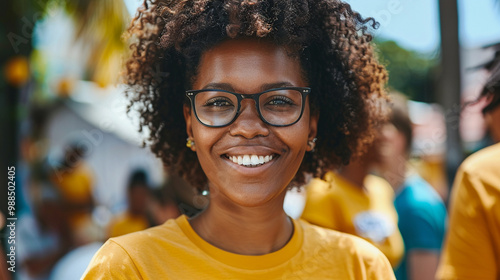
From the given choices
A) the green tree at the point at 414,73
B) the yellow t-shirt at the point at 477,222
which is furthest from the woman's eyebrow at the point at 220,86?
the green tree at the point at 414,73

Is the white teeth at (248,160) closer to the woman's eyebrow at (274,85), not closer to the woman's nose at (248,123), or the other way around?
the woman's nose at (248,123)

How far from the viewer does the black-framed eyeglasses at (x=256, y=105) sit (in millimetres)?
1648

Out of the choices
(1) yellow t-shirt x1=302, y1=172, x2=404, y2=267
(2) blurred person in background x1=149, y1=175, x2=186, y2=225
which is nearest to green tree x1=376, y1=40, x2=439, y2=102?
(1) yellow t-shirt x1=302, y1=172, x2=404, y2=267

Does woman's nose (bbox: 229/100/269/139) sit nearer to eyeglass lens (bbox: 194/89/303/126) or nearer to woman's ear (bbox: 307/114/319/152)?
eyeglass lens (bbox: 194/89/303/126)

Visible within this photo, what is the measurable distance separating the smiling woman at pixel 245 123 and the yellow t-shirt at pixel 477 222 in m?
0.39

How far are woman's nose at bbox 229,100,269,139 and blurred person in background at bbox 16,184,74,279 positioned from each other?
2.83 meters

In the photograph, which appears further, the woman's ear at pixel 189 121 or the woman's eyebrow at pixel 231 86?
the woman's ear at pixel 189 121

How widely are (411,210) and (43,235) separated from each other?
2.85 m

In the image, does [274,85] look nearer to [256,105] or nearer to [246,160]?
[256,105]

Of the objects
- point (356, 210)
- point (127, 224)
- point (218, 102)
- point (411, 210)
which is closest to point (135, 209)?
point (127, 224)

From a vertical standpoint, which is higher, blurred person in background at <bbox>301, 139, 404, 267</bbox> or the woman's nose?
the woman's nose

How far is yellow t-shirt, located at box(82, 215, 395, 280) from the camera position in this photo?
5.10 feet

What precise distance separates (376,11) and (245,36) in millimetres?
1655

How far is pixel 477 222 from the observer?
2.00 metres
